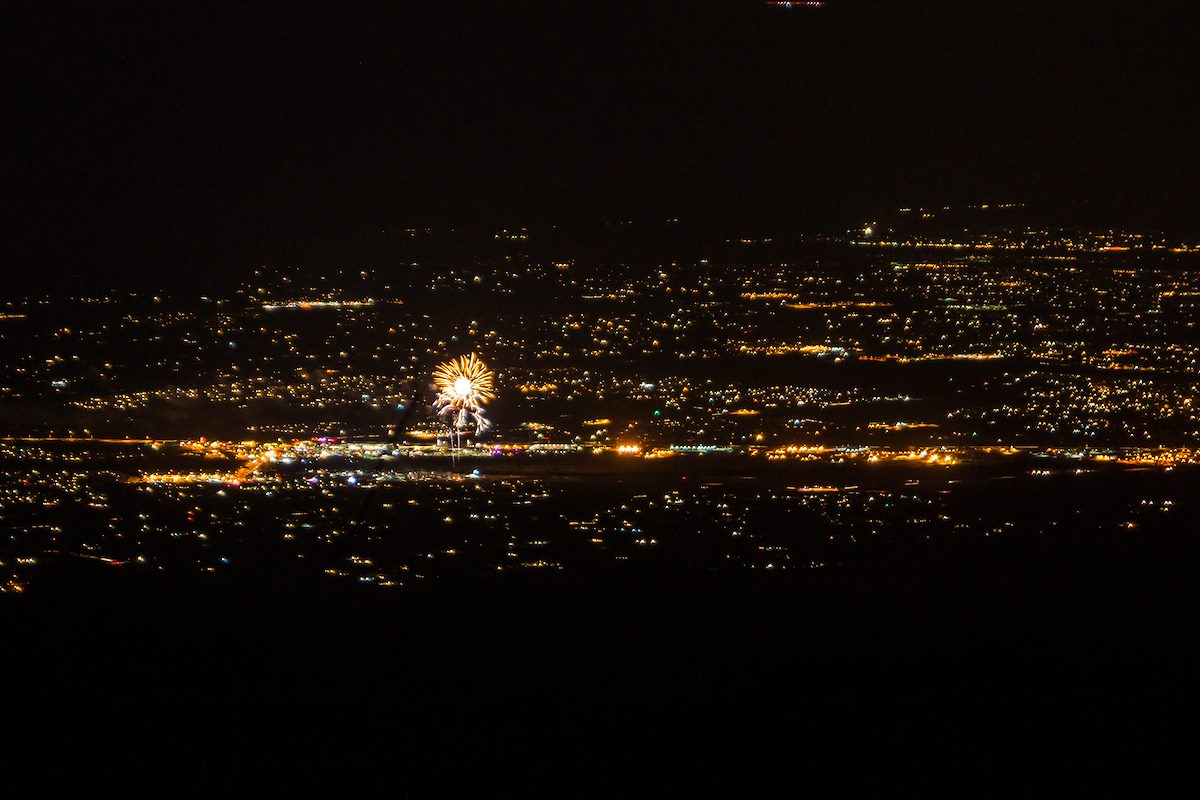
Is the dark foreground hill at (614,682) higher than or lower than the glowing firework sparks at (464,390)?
lower

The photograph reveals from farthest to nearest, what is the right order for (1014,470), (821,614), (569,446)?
(569,446)
(1014,470)
(821,614)

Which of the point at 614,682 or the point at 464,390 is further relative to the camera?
the point at 464,390

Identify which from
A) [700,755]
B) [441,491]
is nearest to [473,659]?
[700,755]

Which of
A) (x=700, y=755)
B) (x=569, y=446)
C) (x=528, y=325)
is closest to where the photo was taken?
(x=700, y=755)

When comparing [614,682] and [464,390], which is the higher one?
[464,390]

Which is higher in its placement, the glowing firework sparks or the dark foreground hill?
the glowing firework sparks

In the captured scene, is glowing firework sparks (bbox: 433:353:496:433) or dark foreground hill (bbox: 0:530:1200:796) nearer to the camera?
dark foreground hill (bbox: 0:530:1200:796)

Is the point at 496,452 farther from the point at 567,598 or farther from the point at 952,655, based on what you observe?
the point at 952,655

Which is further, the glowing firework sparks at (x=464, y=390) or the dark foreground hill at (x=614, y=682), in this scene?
the glowing firework sparks at (x=464, y=390)
